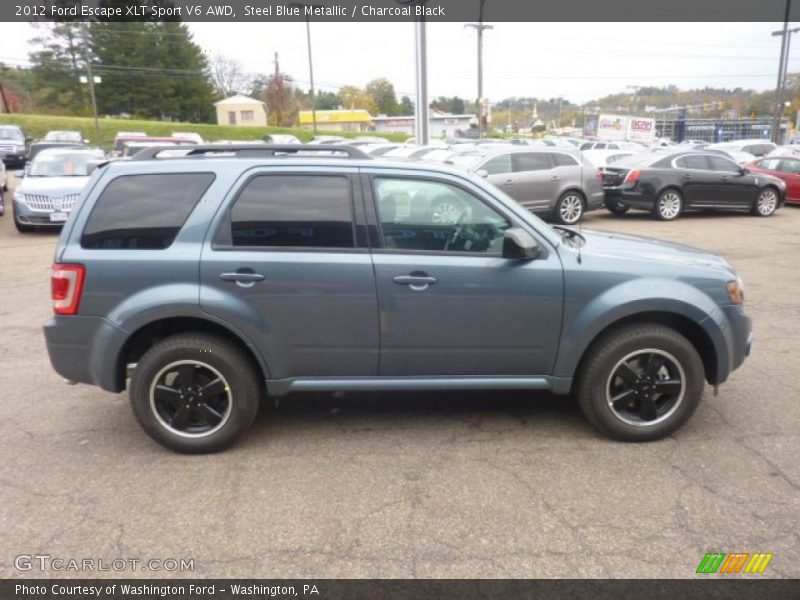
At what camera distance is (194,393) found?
3777mm

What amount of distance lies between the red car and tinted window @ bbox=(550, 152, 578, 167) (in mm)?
6816

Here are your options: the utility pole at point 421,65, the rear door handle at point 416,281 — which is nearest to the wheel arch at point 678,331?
the rear door handle at point 416,281

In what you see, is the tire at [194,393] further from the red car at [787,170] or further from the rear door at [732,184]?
the red car at [787,170]

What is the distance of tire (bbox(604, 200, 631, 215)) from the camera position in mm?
14852

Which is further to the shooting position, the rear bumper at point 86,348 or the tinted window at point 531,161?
the tinted window at point 531,161

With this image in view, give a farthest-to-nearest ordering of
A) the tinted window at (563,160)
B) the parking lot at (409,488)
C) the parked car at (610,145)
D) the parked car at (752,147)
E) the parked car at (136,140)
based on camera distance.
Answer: the parked car at (610,145) < the parked car at (752,147) < the parked car at (136,140) < the tinted window at (563,160) < the parking lot at (409,488)

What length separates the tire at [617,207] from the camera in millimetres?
14852

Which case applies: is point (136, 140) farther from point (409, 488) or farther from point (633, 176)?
point (409, 488)

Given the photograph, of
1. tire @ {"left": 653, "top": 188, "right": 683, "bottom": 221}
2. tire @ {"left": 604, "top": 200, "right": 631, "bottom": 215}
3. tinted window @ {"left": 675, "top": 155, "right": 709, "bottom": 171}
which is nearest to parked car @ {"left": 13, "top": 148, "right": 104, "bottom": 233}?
tire @ {"left": 604, "top": 200, "right": 631, "bottom": 215}

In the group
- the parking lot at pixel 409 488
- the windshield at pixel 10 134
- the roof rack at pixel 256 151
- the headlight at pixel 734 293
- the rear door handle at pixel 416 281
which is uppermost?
the windshield at pixel 10 134

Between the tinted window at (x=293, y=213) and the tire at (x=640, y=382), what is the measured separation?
5.70 feet

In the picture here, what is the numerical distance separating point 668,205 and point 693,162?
4.00ft

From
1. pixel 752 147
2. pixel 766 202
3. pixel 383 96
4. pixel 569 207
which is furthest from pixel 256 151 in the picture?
pixel 383 96
